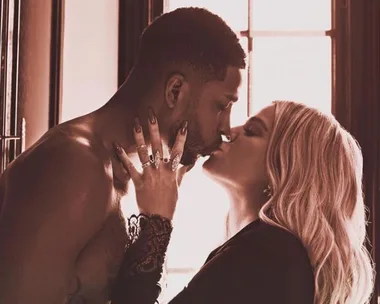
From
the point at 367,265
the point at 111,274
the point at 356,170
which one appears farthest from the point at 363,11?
the point at 111,274

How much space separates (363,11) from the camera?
7.88 feet

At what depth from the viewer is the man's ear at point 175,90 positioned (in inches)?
59.9

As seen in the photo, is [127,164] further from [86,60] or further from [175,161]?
[86,60]

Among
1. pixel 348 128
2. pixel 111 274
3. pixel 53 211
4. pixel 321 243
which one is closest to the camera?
pixel 53 211

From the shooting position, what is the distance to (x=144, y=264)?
4.94 feet

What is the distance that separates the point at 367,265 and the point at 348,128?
536 millimetres

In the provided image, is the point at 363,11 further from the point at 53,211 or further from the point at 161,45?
the point at 53,211

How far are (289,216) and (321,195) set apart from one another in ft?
0.32

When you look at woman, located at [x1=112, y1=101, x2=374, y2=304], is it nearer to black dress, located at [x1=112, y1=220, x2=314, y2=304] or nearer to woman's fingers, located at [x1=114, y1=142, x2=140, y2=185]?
black dress, located at [x1=112, y1=220, x2=314, y2=304]

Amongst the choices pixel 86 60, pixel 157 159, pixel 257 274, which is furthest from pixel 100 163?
pixel 86 60

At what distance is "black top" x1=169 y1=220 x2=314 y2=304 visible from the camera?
5.71 ft

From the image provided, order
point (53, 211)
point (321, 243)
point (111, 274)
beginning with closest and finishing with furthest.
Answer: point (53, 211)
point (111, 274)
point (321, 243)

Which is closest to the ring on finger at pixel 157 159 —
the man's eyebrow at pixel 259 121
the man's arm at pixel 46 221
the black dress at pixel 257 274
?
the man's arm at pixel 46 221

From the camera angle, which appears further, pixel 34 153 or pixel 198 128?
pixel 198 128
